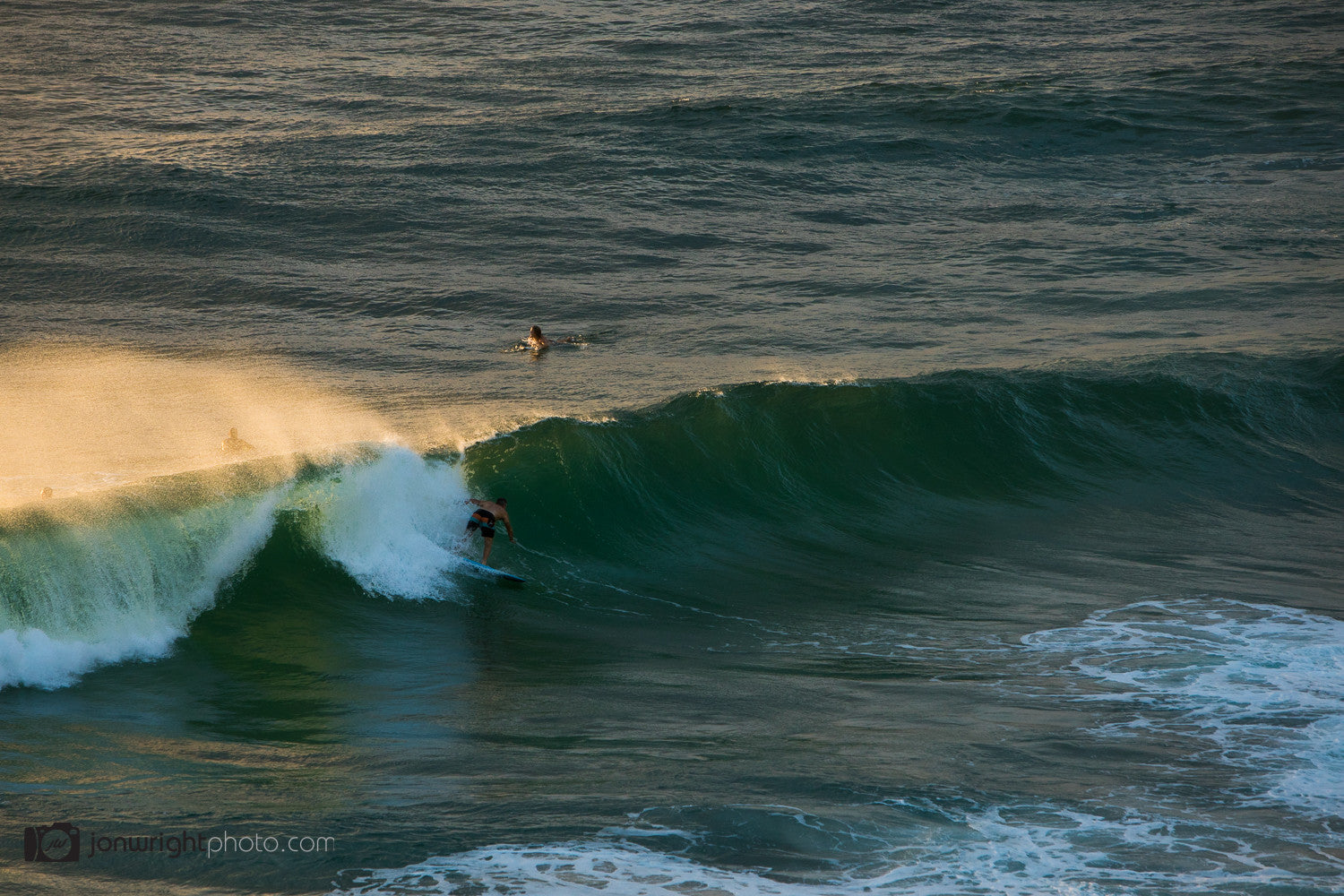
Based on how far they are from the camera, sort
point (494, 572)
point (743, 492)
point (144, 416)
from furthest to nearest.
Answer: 1. point (144, 416)
2. point (743, 492)
3. point (494, 572)

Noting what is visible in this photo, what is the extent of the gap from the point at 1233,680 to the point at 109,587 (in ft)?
31.5

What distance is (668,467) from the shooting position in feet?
48.5

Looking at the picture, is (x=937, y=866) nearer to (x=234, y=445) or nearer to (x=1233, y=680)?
(x=1233, y=680)

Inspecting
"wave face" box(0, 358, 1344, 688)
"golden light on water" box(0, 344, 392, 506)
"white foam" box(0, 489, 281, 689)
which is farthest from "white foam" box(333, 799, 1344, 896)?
"golden light on water" box(0, 344, 392, 506)

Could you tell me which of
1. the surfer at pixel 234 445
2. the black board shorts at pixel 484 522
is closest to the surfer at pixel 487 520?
the black board shorts at pixel 484 522

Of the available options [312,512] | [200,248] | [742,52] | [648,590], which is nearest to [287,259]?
[200,248]

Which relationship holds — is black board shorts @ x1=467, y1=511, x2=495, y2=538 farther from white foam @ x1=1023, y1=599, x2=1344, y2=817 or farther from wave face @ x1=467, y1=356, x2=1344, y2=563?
white foam @ x1=1023, y1=599, x2=1344, y2=817

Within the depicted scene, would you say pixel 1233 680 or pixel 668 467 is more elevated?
pixel 668 467

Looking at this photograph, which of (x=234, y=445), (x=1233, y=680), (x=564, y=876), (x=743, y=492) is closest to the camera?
(x=564, y=876)

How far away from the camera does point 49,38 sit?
35969 mm

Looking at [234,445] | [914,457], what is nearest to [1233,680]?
[914,457]

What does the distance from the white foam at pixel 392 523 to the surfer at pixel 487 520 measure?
11.4 inches

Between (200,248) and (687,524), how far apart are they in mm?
16001

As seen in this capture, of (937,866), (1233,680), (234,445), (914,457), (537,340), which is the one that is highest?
(537,340)
